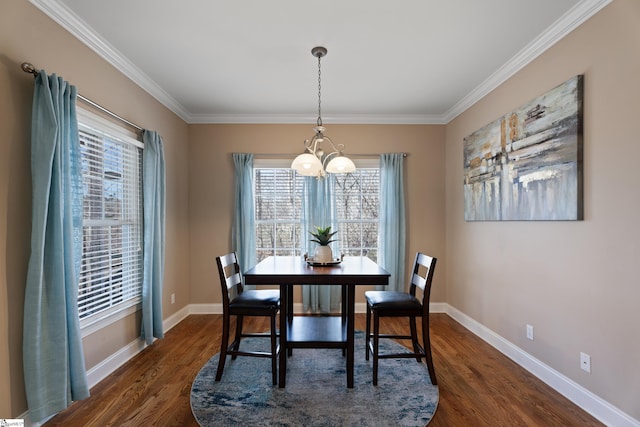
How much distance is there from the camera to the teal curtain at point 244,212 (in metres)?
4.19

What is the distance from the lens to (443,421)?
78.5 inches

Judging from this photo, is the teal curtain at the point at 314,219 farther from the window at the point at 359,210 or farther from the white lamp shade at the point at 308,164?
the white lamp shade at the point at 308,164

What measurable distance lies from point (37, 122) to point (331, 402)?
2.52 meters

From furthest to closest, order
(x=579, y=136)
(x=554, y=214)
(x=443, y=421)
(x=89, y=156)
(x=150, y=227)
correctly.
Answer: (x=150, y=227) → (x=89, y=156) → (x=554, y=214) → (x=579, y=136) → (x=443, y=421)

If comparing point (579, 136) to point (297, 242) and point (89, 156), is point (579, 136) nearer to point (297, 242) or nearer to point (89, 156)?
point (297, 242)

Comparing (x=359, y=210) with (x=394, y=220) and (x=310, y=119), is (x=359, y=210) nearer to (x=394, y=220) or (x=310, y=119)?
(x=394, y=220)

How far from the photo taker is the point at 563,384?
228 cm

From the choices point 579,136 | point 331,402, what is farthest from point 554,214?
point 331,402

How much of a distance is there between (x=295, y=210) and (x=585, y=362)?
3.24m

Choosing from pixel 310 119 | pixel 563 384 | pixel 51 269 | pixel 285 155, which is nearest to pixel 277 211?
pixel 285 155

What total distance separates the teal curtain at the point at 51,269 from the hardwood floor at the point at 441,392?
238 millimetres

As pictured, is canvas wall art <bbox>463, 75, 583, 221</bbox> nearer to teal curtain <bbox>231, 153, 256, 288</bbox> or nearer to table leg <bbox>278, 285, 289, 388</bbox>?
table leg <bbox>278, 285, 289, 388</bbox>

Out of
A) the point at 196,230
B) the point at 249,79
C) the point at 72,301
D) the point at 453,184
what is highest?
the point at 249,79

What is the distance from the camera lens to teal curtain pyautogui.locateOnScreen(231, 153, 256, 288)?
4.19 m
